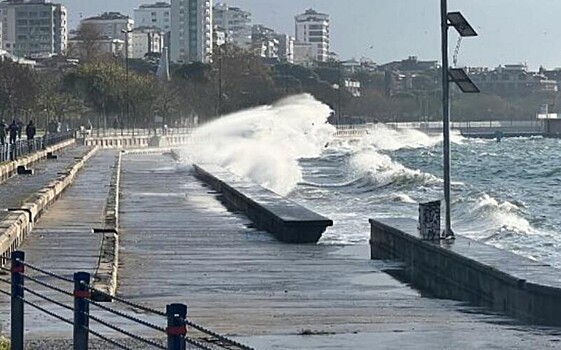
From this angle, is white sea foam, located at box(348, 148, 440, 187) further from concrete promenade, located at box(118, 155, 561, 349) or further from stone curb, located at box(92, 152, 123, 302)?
stone curb, located at box(92, 152, 123, 302)

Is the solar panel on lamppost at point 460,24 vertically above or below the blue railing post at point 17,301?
above

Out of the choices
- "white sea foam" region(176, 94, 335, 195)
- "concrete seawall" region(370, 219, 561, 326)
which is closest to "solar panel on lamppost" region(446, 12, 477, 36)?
"concrete seawall" region(370, 219, 561, 326)

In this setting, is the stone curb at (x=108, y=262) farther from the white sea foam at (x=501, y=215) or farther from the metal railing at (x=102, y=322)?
the white sea foam at (x=501, y=215)

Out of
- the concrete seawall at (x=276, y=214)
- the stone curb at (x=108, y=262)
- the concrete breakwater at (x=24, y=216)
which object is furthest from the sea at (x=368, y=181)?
the concrete breakwater at (x=24, y=216)

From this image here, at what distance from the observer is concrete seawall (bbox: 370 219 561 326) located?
49.7 feet

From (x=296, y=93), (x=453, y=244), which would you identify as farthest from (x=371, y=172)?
(x=296, y=93)

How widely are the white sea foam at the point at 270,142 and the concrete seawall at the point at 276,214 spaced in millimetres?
15859

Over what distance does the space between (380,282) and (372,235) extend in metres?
5.83

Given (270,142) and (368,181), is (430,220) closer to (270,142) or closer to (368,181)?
(368,181)

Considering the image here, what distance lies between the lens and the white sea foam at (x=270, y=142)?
68.9 metres

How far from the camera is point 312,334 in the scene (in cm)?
1369

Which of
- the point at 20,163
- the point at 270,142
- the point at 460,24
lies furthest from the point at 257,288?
the point at 270,142

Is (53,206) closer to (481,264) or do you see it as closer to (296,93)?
(481,264)

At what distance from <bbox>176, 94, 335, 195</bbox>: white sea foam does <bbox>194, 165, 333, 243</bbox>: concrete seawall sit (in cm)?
1586
